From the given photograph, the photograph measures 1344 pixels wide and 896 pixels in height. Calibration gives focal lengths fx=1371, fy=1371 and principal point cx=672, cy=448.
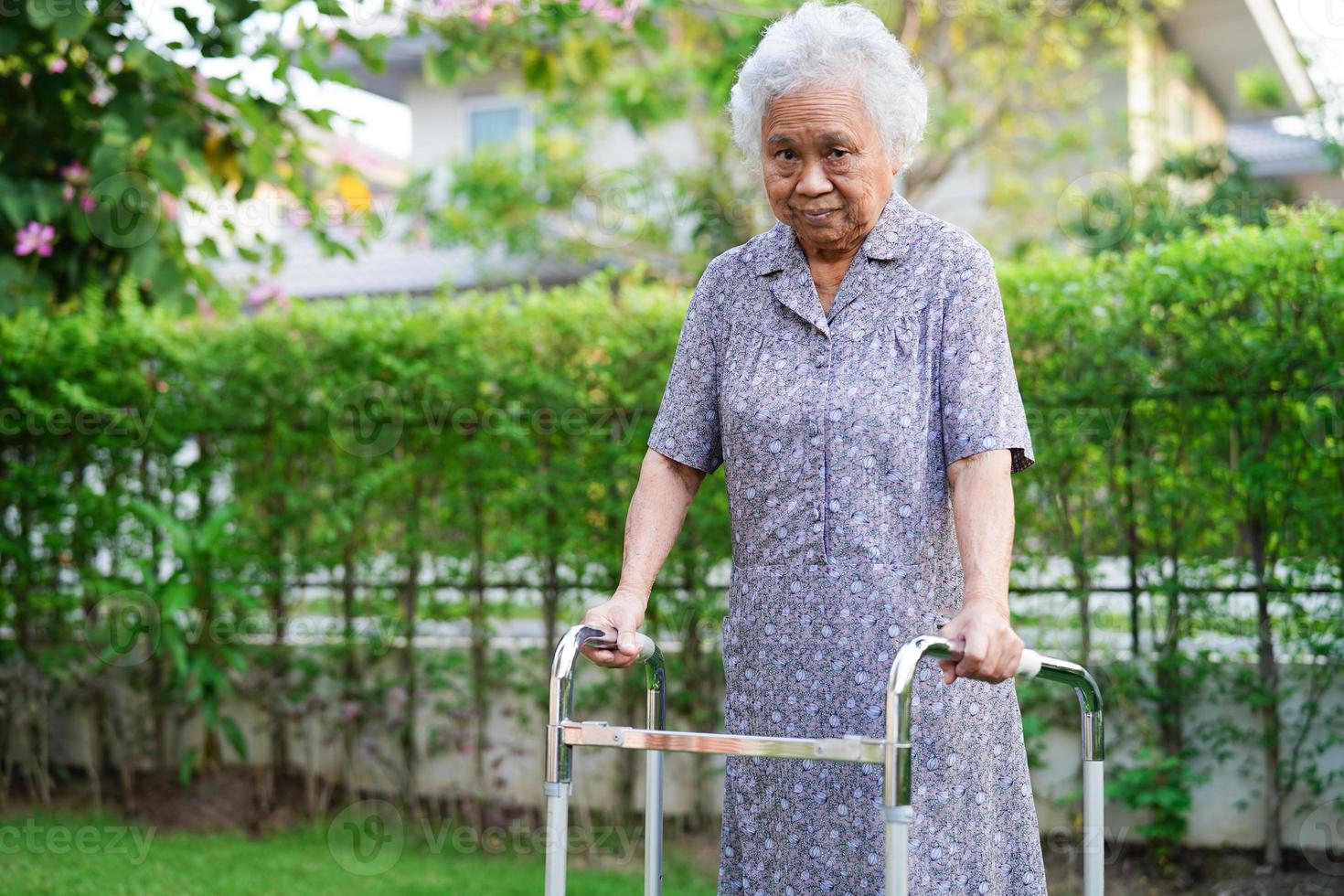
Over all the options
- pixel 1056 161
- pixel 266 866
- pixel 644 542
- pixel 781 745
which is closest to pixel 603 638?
pixel 644 542

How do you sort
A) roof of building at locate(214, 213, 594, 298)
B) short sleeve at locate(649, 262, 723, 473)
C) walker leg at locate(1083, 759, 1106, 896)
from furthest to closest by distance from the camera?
1. roof of building at locate(214, 213, 594, 298)
2. short sleeve at locate(649, 262, 723, 473)
3. walker leg at locate(1083, 759, 1106, 896)

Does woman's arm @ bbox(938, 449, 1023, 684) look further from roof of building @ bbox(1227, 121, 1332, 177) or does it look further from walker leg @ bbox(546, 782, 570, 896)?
roof of building @ bbox(1227, 121, 1332, 177)

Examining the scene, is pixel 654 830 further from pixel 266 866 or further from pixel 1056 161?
pixel 1056 161

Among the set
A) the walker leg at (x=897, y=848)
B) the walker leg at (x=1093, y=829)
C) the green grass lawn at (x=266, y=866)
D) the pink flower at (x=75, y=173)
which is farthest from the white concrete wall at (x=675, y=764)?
the walker leg at (x=897, y=848)

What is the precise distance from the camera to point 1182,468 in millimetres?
4754

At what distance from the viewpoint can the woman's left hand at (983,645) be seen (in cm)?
171

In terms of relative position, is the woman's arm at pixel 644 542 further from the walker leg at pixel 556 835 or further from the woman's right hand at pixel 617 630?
the walker leg at pixel 556 835

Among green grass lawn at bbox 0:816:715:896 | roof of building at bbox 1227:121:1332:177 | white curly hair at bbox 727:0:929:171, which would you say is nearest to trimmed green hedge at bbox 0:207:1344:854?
green grass lawn at bbox 0:816:715:896

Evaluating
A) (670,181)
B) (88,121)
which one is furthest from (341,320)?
(670,181)

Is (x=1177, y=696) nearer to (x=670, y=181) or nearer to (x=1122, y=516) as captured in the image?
(x=1122, y=516)

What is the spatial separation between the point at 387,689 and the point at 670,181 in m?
7.29

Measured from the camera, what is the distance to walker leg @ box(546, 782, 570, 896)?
196 centimetres

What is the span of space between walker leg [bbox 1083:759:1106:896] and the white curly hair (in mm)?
1022

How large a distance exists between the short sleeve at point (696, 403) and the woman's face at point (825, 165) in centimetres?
26
